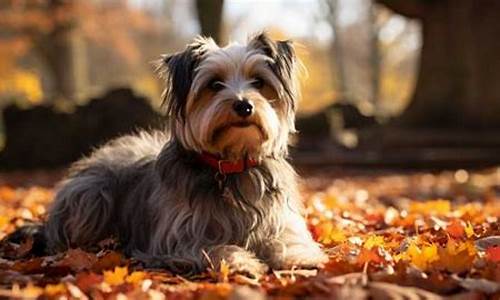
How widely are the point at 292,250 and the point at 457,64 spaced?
1192 centimetres

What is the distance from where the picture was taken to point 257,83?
Result: 5047mm

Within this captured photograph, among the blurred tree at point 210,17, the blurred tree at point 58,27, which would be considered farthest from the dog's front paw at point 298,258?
the blurred tree at point 58,27

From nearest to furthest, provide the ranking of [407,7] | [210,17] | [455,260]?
[455,260], [210,17], [407,7]

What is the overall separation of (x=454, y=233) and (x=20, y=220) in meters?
4.03

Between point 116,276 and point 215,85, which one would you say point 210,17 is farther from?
point 116,276

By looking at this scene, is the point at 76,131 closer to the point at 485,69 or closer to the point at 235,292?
the point at 485,69

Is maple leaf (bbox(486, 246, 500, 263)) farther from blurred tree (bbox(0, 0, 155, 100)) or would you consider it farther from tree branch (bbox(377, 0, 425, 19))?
blurred tree (bbox(0, 0, 155, 100))

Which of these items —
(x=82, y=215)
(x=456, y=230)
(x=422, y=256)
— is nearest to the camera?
(x=422, y=256)

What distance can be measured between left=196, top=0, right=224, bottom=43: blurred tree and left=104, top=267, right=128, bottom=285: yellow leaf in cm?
1172

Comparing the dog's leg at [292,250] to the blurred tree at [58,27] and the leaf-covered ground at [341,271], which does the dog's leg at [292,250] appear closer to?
the leaf-covered ground at [341,271]

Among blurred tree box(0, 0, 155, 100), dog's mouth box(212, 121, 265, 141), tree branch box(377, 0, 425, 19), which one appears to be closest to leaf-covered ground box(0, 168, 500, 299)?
dog's mouth box(212, 121, 265, 141)

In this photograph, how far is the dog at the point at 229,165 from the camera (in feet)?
15.7

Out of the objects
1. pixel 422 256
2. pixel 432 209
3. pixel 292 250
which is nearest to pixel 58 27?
pixel 432 209

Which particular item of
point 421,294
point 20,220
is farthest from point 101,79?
point 421,294
